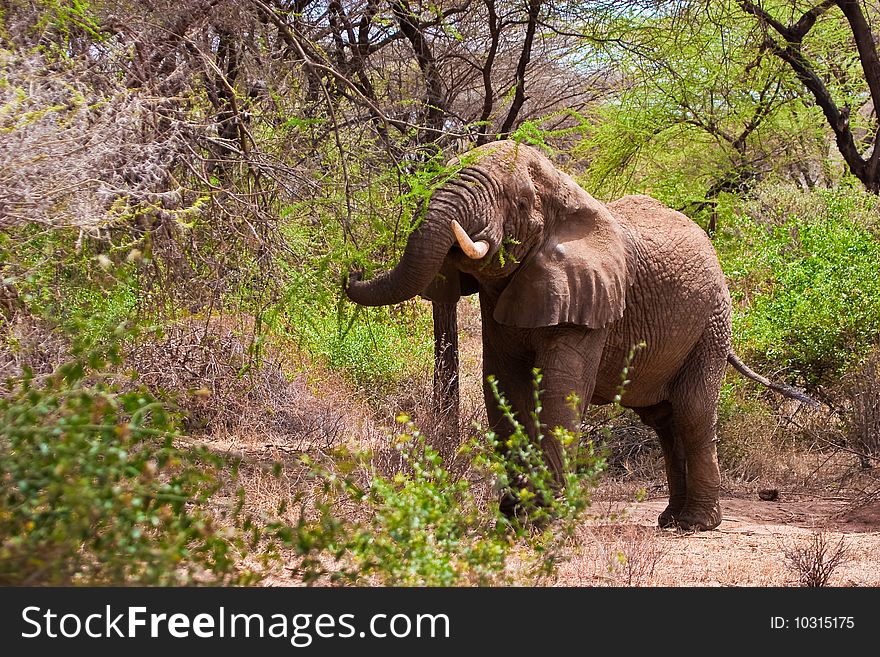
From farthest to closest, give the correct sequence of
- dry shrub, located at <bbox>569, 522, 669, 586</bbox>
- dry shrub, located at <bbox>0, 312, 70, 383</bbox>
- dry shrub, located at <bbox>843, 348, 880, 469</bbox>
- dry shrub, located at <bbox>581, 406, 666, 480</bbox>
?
dry shrub, located at <bbox>581, 406, 666, 480</bbox>, dry shrub, located at <bbox>843, 348, 880, 469</bbox>, dry shrub, located at <bbox>569, 522, 669, 586</bbox>, dry shrub, located at <bbox>0, 312, 70, 383</bbox>

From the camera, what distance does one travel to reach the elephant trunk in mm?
6414

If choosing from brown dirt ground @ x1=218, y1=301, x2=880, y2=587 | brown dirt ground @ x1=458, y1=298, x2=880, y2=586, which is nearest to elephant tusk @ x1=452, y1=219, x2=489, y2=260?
brown dirt ground @ x1=218, y1=301, x2=880, y2=587

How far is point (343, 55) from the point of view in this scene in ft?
30.2

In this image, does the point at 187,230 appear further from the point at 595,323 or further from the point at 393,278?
the point at 595,323

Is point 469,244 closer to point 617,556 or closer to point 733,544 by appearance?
point 617,556

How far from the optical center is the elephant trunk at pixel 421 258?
6414 millimetres

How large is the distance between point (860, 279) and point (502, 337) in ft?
15.7

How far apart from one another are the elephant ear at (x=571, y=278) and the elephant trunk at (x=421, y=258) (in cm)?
84

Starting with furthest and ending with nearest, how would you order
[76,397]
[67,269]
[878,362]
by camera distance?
[878,362] < [67,269] < [76,397]

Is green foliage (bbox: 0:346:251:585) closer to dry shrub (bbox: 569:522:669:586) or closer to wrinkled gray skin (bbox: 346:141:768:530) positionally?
dry shrub (bbox: 569:522:669:586)

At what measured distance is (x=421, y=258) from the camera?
6.41 m

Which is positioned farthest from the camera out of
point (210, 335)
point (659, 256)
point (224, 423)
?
point (224, 423)

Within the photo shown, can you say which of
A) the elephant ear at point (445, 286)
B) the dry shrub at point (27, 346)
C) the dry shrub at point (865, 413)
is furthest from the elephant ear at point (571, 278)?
the dry shrub at point (865, 413)

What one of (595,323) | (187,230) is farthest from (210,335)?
(595,323)
